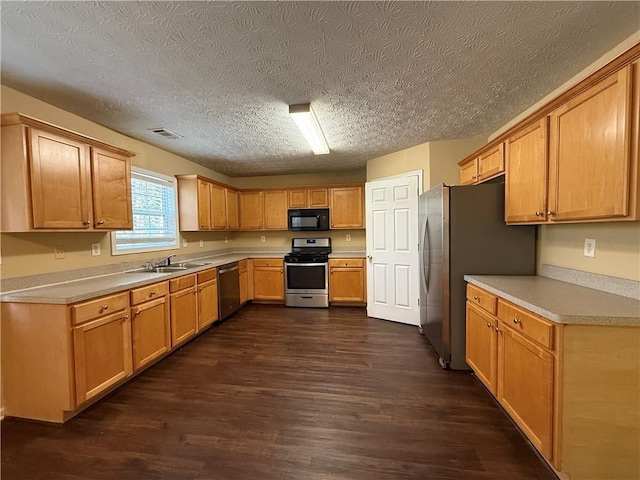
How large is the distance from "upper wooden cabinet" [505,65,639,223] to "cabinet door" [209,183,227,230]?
4020 millimetres

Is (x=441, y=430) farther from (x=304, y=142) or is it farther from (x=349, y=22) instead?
(x=304, y=142)

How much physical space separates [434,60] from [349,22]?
0.70 meters

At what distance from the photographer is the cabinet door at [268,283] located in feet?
16.9

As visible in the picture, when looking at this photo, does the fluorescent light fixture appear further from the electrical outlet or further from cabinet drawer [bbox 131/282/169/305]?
the electrical outlet

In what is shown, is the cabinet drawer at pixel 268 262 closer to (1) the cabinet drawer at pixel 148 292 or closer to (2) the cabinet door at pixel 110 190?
(1) the cabinet drawer at pixel 148 292

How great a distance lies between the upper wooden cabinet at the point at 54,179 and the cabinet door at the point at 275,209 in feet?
9.59

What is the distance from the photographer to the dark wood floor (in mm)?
1611

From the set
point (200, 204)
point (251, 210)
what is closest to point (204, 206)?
point (200, 204)

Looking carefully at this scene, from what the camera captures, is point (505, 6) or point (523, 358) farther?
point (523, 358)

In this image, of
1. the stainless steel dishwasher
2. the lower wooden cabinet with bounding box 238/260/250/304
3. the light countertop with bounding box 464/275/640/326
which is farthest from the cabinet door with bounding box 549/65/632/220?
Answer: the lower wooden cabinet with bounding box 238/260/250/304

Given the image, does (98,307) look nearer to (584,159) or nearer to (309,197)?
(584,159)

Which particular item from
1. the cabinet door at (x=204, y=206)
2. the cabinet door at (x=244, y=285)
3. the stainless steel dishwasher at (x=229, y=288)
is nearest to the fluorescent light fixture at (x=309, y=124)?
the cabinet door at (x=204, y=206)

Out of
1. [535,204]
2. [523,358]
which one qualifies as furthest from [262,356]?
[535,204]

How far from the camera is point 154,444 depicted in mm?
1810
